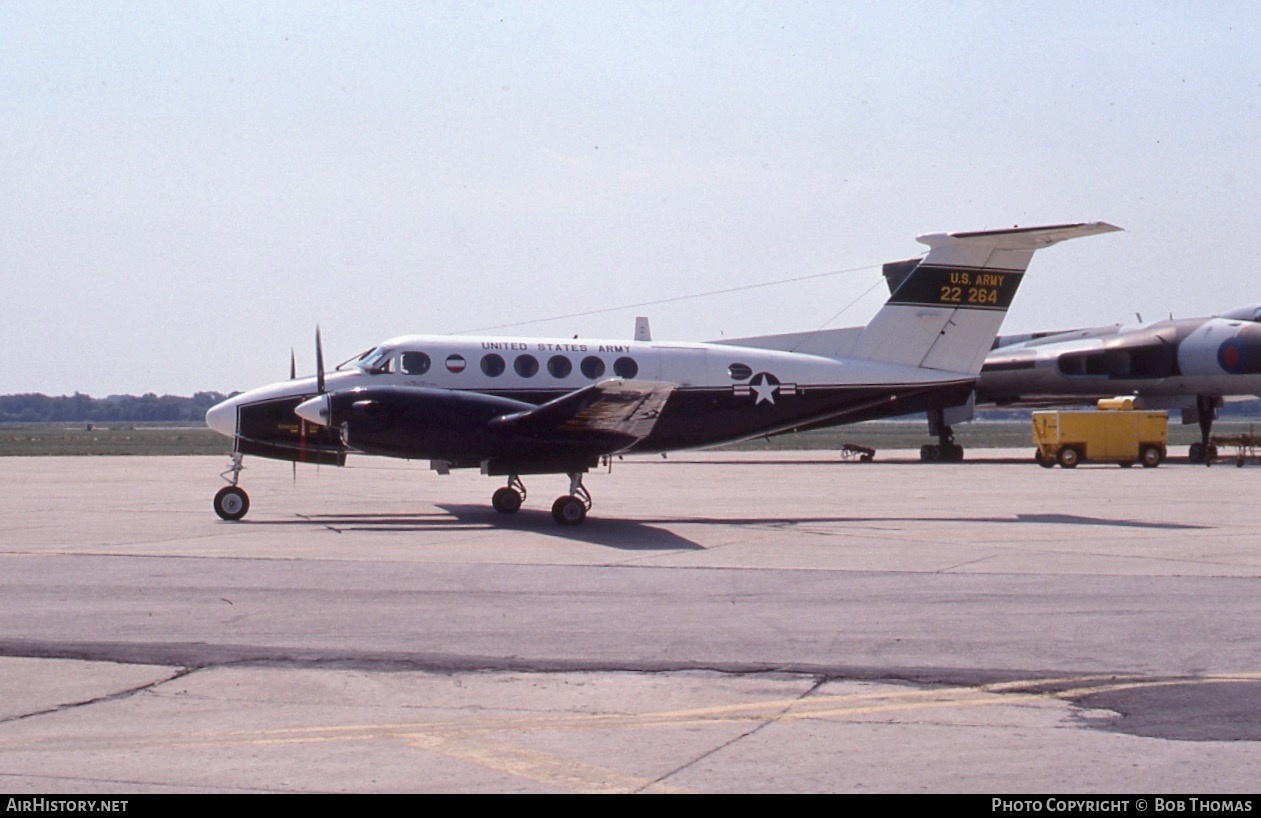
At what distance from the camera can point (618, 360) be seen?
2328 cm

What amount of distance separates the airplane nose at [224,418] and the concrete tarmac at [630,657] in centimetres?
187

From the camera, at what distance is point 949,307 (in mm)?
23656

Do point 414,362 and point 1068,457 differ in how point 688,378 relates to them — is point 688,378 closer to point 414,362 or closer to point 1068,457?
point 414,362

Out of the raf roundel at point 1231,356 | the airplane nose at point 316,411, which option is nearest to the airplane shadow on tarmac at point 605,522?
the airplane nose at point 316,411

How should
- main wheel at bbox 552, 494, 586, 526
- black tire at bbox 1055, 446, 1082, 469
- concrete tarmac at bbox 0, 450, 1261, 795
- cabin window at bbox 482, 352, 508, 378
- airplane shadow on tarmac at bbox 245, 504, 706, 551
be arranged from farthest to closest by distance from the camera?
black tire at bbox 1055, 446, 1082, 469 → cabin window at bbox 482, 352, 508, 378 → main wheel at bbox 552, 494, 586, 526 → airplane shadow on tarmac at bbox 245, 504, 706, 551 → concrete tarmac at bbox 0, 450, 1261, 795

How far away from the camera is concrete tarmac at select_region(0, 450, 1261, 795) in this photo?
6.21 m

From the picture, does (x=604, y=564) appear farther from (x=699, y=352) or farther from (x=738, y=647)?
(x=699, y=352)

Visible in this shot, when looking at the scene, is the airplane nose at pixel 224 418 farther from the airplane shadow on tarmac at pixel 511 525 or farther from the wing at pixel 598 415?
the wing at pixel 598 415

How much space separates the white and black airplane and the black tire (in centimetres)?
582

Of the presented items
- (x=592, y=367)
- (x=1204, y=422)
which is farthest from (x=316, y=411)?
(x=1204, y=422)

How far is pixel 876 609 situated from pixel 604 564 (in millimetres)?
4096

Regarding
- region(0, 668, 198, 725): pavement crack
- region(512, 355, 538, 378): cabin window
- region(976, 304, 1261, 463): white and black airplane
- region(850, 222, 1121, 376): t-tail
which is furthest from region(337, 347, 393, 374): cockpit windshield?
region(976, 304, 1261, 463): white and black airplane

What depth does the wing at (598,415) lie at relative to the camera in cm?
1864

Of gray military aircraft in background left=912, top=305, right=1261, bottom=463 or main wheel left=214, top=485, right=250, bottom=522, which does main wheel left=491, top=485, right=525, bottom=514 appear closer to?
main wheel left=214, top=485, right=250, bottom=522
